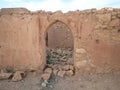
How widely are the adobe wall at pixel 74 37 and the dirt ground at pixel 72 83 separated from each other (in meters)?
0.43

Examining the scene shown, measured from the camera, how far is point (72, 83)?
771 centimetres

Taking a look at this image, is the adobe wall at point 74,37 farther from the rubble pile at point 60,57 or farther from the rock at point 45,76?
the rubble pile at point 60,57

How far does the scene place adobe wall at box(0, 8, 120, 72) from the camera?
7805 millimetres

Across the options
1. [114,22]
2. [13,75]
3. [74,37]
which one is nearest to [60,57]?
[74,37]

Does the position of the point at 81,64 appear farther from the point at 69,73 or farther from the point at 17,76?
the point at 17,76

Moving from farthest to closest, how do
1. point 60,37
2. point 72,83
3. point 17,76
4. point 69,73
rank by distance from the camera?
point 60,37 < point 69,73 < point 17,76 < point 72,83

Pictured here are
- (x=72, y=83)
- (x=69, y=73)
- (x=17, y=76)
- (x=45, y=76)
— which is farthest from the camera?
(x=69, y=73)

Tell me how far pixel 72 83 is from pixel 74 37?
191 cm

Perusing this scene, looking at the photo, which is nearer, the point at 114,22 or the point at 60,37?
the point at 114,22

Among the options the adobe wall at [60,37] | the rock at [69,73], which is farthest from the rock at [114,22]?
the adobe wall at [60,37]

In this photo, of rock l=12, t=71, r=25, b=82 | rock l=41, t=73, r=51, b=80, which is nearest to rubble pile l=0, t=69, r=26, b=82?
rock l=12, t=71, r=25, b=82

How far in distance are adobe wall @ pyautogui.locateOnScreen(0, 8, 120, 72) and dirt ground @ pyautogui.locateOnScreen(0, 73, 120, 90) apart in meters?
0.43

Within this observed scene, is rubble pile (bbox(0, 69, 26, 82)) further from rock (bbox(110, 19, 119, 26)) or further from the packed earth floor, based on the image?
rock (bbox(110, 19, 119, 26))

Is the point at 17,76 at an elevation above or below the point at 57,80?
above
